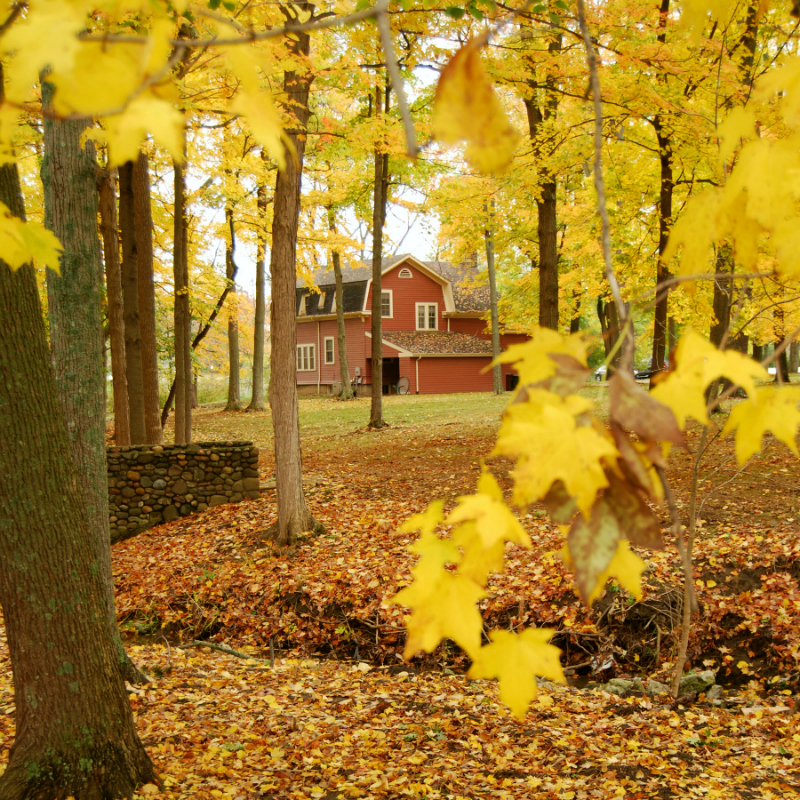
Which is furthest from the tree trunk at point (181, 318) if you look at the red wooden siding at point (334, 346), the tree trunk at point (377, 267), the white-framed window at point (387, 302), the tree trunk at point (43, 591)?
the white-framed window at point (387, 302)

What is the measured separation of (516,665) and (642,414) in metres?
0.52

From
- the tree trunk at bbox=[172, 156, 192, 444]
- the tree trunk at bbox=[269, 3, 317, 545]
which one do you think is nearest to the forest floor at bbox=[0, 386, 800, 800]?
the tree trunk at bbox=[269, 3, 317, 545]

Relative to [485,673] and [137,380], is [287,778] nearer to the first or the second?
[485,673]

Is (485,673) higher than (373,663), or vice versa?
(485,673)

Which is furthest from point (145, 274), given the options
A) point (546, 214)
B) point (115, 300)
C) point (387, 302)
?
point (387, 302)

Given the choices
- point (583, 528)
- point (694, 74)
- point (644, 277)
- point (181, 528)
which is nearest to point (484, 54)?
point (694, 74)

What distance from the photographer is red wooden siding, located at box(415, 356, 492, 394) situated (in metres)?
33.6

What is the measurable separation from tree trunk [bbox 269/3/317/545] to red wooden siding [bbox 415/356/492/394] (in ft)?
82.5

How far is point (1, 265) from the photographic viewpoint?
322cm

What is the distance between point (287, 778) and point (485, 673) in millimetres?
3276

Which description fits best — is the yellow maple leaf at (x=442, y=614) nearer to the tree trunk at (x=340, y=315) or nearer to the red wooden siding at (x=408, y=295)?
the tree trunk at (x=340, y=315)

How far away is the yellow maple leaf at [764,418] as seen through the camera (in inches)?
45.4

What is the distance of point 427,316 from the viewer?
36188 mm

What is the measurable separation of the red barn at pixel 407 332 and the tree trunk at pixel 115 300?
21.2 meters
